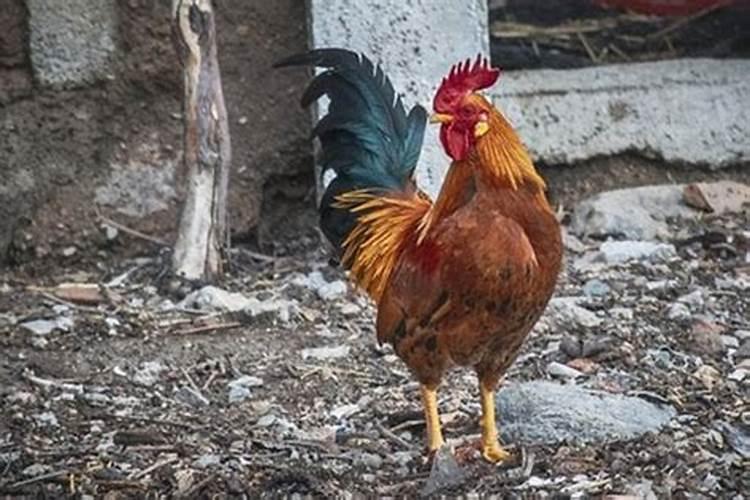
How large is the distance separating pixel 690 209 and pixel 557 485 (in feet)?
7.98

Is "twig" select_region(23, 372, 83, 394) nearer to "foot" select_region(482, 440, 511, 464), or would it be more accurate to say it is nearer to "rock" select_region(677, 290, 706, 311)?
"foot" select_region(482, 440, 511, 464)

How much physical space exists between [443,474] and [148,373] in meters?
1.23

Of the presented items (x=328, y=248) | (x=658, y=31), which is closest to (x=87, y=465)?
(x=328, y=248)

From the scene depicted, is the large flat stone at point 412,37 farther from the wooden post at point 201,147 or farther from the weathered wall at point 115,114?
the wooden post at point 201,147

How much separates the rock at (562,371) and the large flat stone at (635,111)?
161cm

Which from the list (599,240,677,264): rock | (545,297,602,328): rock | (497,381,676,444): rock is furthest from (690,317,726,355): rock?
(599,240,677,264): rock

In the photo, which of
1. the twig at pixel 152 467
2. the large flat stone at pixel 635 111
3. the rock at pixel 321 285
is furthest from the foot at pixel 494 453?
the large flat stone at pixel 635 111

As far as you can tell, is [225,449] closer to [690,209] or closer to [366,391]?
[366,391]

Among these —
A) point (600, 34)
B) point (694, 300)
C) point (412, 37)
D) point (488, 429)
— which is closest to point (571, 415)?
point (488, 429)

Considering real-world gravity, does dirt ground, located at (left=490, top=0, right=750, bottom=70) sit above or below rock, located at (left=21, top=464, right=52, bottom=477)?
above

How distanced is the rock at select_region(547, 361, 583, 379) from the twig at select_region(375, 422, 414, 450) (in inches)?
23.3

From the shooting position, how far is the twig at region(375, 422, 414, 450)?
4715 millimetres

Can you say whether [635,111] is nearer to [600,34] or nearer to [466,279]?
[600,34]

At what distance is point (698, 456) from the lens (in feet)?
14.8
